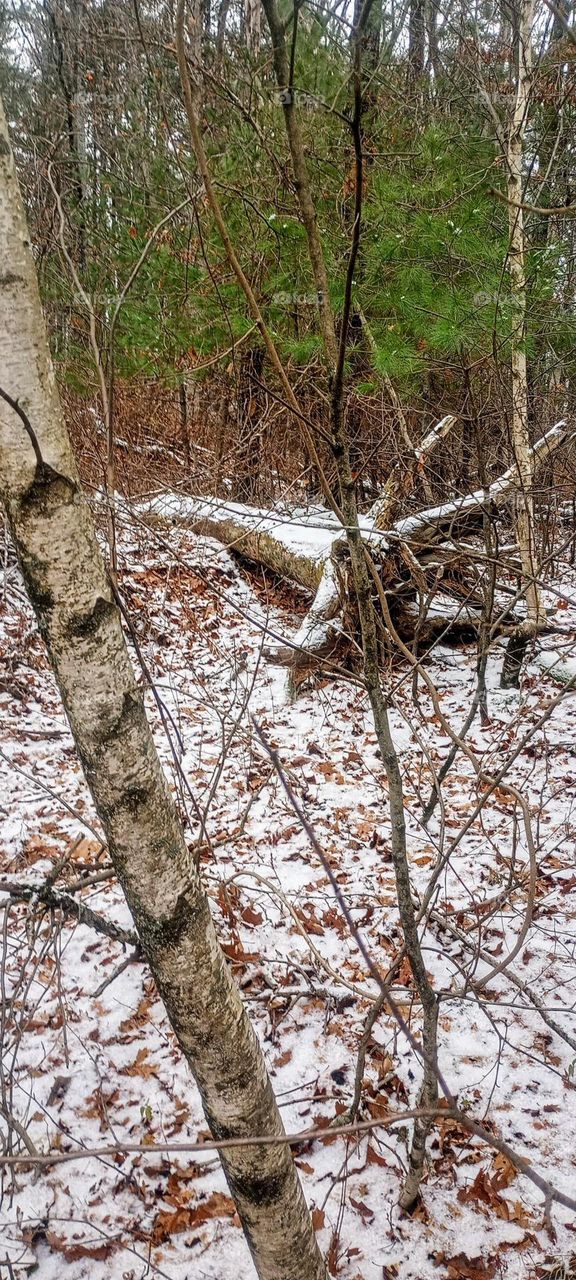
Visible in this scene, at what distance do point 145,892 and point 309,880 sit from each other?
7.80ft

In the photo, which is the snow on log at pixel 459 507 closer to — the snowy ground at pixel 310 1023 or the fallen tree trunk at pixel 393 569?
the fallen tree trunk at pixel 393 569

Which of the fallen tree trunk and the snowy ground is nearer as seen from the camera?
the snowy ground

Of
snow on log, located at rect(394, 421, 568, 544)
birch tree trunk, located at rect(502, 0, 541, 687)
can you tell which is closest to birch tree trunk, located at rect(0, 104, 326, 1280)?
birch tree trunk, located at rect(502, 0, 541, 687)

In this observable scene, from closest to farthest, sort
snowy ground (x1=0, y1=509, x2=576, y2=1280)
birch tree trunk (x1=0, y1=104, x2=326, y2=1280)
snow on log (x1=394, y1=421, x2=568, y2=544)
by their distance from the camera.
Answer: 1. birch tree trunk (x1=0, y1=104, x2=326, y2=1280)
2. snowy ground (x1=0, y1=509, x2=576, y2=1280)
3. snow on log (x1=394, y1=421, x2=568, y2=544)

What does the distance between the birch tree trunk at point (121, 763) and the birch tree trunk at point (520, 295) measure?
312 centimetres

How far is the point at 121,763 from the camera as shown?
1.25m

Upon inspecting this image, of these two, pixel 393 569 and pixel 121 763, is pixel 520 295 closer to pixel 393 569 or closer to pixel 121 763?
pixel 393 569

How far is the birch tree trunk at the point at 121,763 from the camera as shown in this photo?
1.06 m

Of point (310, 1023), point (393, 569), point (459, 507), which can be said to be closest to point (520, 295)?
point (459, 507)

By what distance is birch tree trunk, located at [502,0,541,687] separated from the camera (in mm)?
4180

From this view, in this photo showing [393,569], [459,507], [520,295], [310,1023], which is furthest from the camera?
[393,569]

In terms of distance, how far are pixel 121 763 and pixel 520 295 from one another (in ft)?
14.6

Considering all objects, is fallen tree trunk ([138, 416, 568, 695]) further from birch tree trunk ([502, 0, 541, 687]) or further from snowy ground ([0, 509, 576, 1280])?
snowy ground ([0, 509, 576, 1280])

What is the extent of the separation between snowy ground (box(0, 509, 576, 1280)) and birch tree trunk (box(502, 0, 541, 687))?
4.31 feet
